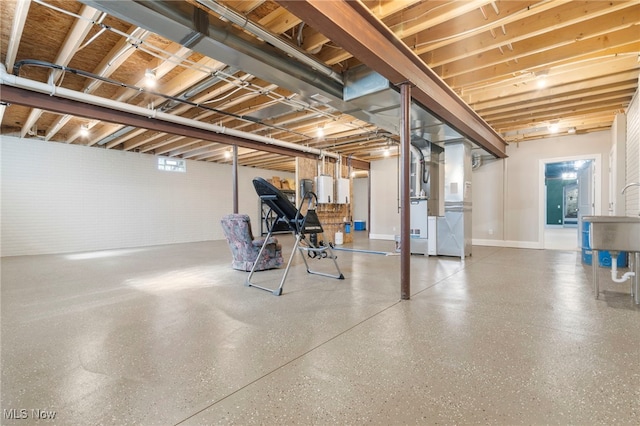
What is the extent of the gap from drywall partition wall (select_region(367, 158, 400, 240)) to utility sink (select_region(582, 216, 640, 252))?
6681mm

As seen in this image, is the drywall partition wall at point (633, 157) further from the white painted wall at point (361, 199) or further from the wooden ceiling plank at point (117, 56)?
the white painted wall at point (361, 199)

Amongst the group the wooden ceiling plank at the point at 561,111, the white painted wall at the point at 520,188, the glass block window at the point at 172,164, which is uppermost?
the wooden ceiling plank at the point at 561,111

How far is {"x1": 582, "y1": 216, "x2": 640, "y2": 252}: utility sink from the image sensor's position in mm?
2619

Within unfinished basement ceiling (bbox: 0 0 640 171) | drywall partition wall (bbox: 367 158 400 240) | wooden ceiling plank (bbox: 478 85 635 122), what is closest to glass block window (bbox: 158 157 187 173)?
unfinished basement ceiling (bbox: 0 0 640 171)

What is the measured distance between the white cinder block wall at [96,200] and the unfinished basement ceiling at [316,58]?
133 cm

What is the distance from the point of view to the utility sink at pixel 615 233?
2.62 meters

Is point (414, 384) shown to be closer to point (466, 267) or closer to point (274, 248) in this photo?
point (274, 248)

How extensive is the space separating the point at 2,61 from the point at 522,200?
33.4ft

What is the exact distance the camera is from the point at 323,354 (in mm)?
1867

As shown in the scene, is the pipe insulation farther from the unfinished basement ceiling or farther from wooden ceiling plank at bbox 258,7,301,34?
wooden ceiling plank at bbox 258,7,301,34

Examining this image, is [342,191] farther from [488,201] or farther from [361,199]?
[361,199]

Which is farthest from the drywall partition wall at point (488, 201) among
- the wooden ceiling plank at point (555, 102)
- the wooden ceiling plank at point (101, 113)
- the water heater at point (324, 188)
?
the wooden ceiling plank at point (101, 113)

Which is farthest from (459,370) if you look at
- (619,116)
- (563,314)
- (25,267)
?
(25,267)

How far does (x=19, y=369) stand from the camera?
5.65 ft
